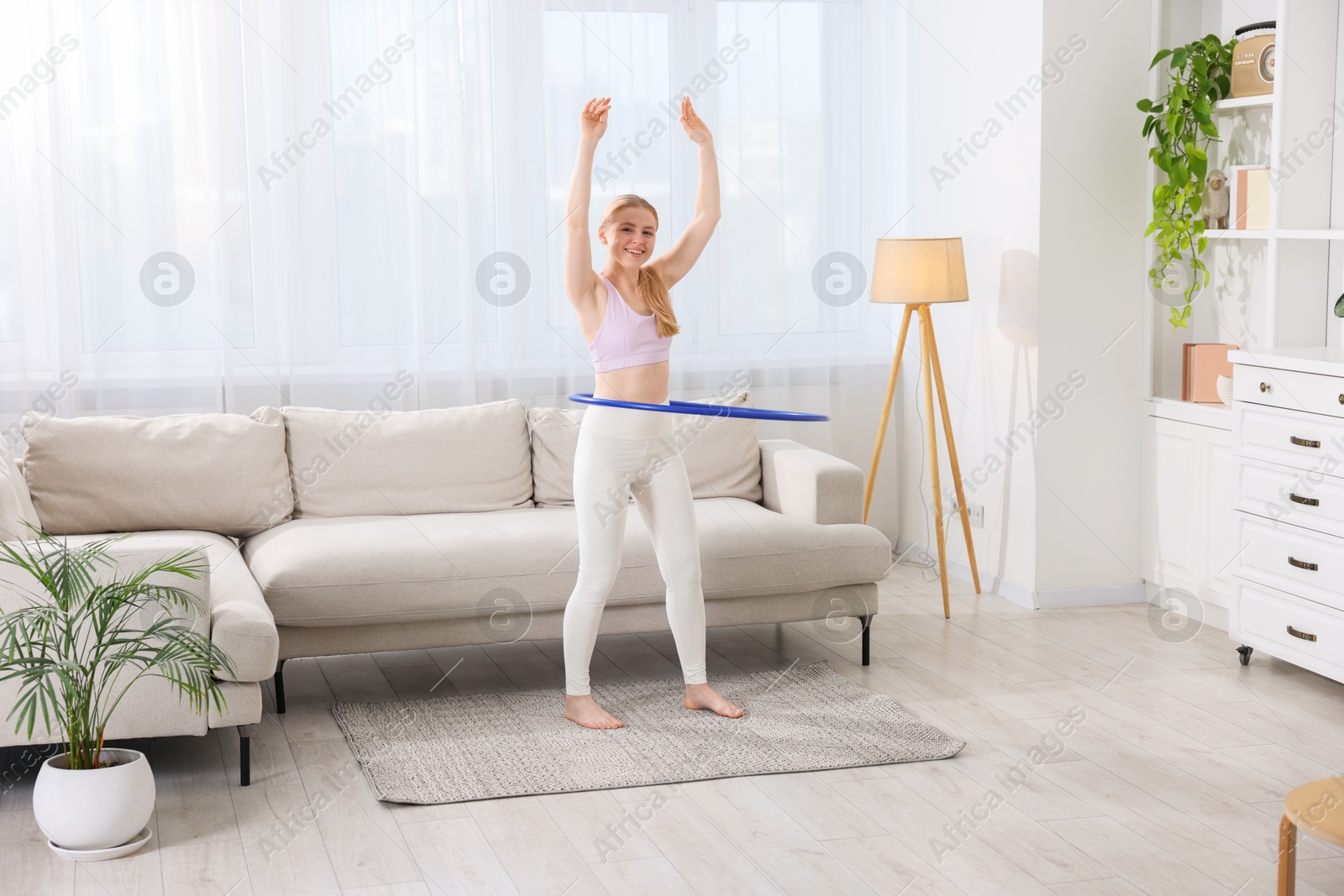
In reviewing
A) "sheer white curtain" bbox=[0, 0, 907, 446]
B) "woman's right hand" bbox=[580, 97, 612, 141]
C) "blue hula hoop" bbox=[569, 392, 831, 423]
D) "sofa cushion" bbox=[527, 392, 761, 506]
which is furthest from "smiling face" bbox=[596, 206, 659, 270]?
"sheer white curtain" bbox=[0, 0, 907, 446]

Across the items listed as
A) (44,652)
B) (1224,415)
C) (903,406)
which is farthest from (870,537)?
(44,652)

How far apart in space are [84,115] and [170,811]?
2742 mm

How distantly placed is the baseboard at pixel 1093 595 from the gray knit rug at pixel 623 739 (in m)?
1.28

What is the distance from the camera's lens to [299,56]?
5070mm

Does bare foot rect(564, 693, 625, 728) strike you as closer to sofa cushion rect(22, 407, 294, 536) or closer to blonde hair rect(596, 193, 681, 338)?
blonde hair rect(596, 193, 681, 338)

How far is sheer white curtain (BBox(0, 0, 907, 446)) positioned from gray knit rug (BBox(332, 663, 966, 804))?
167cm

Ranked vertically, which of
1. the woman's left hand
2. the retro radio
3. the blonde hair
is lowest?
the blonde hair

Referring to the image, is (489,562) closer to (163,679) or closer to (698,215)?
(163,679)

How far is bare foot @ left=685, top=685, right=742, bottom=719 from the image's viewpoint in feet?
12.8

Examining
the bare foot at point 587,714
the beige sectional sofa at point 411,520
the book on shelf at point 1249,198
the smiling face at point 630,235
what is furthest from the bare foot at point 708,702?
the book on shelf at point 1249,198

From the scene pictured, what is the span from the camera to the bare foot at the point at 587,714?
12.5 ft

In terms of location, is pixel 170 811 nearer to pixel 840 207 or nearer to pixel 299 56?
pixel 299 56

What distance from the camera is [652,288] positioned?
12.2 feet

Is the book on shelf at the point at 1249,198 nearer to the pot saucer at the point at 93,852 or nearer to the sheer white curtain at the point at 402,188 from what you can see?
the sheer white curtain at the point at 402,188
